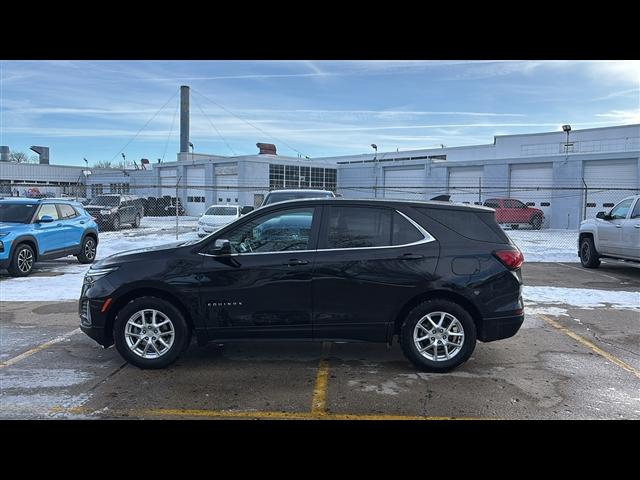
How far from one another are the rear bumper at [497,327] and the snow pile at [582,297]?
3.18 meters

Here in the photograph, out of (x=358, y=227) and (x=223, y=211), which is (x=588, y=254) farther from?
(x=223, y=211)

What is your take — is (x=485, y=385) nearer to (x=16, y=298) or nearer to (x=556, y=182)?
(x=16, y=298)

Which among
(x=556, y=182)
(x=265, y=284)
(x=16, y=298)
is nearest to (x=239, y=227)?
(x=265, y=284)

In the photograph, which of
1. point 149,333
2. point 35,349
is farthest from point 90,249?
point 149,333

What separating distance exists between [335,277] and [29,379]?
3.14 metres

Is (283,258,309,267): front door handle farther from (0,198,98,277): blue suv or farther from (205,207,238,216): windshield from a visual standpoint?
(205,207,238,216): windshield

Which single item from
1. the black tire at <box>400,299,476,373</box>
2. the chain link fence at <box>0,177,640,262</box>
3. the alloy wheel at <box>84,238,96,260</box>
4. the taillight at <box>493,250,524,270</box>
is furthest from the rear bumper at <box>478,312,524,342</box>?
the chain link fence at <box>0,177,640,262</box>

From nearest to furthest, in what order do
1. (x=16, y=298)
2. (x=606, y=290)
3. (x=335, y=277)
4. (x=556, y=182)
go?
(x=335, y=277) → (x=16, y=298) → (x=606, y=290) → (x=556, y=182)

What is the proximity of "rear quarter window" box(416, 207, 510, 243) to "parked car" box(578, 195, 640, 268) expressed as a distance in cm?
779

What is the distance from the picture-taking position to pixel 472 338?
16.9 ft

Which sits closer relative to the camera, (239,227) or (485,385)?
(485,385)

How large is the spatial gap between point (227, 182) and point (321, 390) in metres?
36.8

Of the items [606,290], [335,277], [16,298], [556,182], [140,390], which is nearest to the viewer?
[140,390]

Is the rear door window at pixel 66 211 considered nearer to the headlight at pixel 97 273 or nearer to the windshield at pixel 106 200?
the headlight at pixel 97 273
